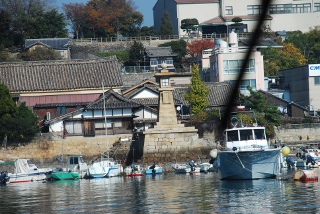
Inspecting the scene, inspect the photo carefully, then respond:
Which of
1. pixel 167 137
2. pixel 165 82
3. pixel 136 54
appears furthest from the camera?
pixel 136 54

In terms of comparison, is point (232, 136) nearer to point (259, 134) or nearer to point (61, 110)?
point (259, 134)

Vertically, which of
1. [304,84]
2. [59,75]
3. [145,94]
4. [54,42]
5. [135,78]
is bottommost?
[145,94]

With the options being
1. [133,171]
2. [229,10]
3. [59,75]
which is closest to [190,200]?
[229,10]

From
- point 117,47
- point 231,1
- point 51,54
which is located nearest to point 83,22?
point 117,47

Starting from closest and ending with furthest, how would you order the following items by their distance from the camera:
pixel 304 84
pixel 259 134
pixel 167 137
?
1. pixel 259 134
2. pixel 167 137
3. pixel 304 84

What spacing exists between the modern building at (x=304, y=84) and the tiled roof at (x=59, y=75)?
10.3 meters

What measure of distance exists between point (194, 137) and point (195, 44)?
19825mm

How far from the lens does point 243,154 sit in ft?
67.5

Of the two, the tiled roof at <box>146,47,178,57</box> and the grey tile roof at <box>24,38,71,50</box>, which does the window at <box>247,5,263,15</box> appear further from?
the grey tile roof at <box>24,38,71,50</box>

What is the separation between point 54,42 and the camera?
51156mm

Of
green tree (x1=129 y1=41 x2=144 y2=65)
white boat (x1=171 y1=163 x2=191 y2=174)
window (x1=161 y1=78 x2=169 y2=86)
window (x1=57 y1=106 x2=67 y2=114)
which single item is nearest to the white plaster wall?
window (x1=57 y1=106 x2=67 y2=114)

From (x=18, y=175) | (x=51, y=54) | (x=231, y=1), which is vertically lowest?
(x=18, y=175)

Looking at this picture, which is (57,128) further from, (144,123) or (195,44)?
(195,44)

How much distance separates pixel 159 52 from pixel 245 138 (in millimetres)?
29095
